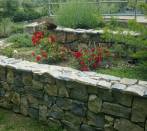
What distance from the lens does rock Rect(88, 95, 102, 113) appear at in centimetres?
379

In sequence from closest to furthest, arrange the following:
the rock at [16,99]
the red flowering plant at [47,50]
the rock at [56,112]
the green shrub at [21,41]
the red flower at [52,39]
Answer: the rock at [56,112]
the rock at [16,99]
the red flowering plant at [47,50]
the red flower at [52,39]
the green shrub at [21,41]

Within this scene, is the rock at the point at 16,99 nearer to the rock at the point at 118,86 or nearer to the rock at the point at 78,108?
the rock at the point at 78,108

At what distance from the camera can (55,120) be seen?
4277 mm

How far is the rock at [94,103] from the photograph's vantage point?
12.4ft

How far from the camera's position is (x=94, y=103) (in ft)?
12.5

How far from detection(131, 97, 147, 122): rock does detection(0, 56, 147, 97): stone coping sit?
11 cm

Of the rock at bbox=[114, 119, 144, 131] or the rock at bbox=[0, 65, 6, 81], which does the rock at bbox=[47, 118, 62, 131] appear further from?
the rock at bbox=[0, 65, 6, 81]

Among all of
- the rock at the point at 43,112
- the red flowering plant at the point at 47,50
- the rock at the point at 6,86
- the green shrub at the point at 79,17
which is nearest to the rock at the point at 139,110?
the rock at the point at 43,112

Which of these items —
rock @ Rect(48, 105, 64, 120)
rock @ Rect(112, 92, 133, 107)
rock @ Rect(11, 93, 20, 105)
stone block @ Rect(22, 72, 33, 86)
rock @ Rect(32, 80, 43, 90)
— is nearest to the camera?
rock @ Rect(112, 92, 133, 107)

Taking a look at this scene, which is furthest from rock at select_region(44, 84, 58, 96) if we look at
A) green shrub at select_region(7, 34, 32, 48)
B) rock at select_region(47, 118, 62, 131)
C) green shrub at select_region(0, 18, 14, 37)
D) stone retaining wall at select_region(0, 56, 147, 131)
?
green shrub at select_region(0, 18, 14, 37)

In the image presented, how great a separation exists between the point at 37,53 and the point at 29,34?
151 centimetres

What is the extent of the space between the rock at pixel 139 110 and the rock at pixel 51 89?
1144mm

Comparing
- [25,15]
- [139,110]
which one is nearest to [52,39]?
[139,110]

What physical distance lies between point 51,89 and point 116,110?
39.6 inches
